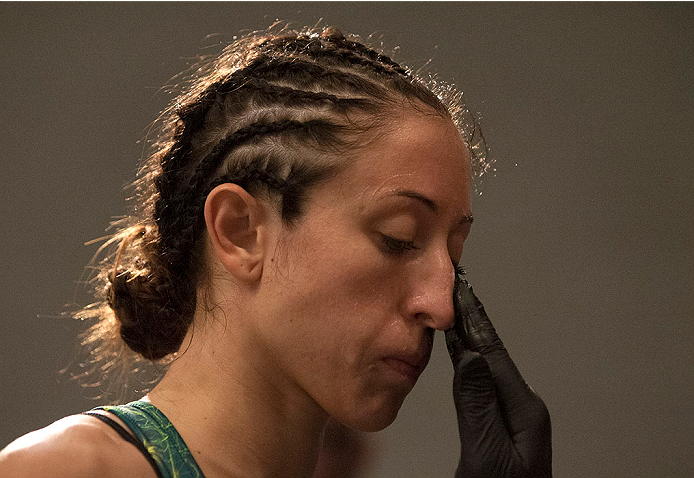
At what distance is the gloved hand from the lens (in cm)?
121

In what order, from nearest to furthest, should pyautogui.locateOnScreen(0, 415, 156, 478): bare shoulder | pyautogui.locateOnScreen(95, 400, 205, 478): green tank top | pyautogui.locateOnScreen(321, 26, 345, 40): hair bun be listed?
1. pyautogui.locateOnScreen(0, 415, 156, 478): bare shoulder
2. pyautogui.locateOnScreen(95, 400, 205, 478): green tank top
3. pyautogui.locateOnScreen(321, 26, 345, 40): hair bun

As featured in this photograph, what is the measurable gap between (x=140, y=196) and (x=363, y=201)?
18.4 inches

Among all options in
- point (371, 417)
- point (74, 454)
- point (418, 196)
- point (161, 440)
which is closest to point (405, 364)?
point (371, 417)

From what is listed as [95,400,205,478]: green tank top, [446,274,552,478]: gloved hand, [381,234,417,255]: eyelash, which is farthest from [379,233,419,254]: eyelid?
[95,400,205,478]: green tank top

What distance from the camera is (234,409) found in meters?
1.21

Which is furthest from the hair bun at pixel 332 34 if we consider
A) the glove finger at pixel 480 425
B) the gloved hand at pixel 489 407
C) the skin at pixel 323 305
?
the glove finger at pixel 480 425

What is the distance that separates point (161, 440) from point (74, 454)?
137 millimetres

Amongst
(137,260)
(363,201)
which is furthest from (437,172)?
(137,260)

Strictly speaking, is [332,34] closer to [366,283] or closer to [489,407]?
[366,283]

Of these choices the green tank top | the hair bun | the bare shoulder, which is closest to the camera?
the bare shoulder

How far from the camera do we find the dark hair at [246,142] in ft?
4.02

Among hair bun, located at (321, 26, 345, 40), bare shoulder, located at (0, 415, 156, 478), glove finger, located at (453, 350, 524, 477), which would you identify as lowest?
bare shoulder, located at (0, 415, 156, 478)

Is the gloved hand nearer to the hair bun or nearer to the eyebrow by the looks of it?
the eyebrow

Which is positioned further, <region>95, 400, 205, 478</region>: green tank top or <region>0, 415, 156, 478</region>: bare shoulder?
<region>95, 400, 205, 478</region>: green tank top
